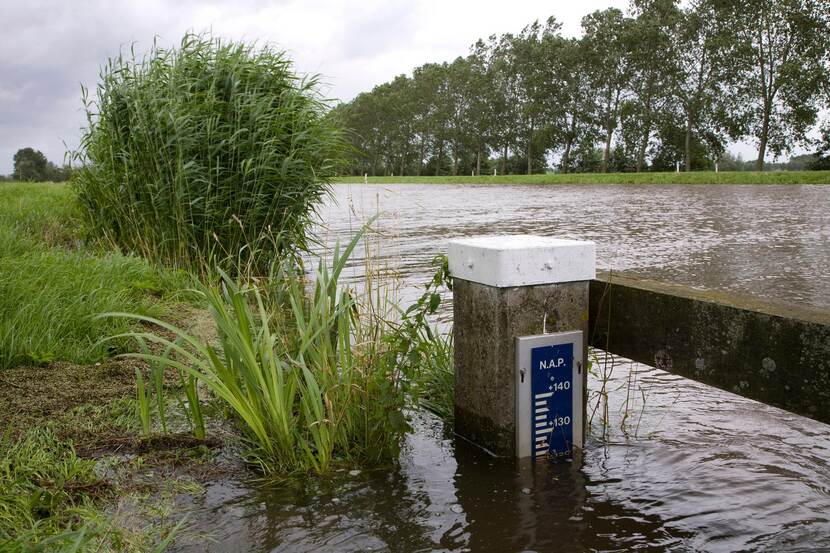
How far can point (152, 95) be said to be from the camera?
23.9 feet

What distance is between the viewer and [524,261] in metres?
3.30

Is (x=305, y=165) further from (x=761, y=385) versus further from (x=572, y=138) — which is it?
(x=572, y=138)

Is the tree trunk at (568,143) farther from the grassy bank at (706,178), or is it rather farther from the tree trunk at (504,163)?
the grassy bank at (706,178)

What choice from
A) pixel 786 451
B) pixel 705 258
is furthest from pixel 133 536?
pixel 705 258

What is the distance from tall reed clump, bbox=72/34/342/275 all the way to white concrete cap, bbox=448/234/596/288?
360 centimetres

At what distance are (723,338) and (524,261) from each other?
34.9 inches

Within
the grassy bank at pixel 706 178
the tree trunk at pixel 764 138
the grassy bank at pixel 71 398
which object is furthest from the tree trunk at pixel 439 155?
the grassy bank at pixel 71 398

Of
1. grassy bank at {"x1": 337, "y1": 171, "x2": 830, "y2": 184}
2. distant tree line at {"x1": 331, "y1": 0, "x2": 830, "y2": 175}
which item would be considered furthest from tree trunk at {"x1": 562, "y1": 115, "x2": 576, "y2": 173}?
grassy bank at {"x1": 337, "y1": 171, "x2": 830, "y2": 184}

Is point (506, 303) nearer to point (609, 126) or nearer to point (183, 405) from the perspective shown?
point (183, 405)

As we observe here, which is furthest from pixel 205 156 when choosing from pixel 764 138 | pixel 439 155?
pixel 439 155

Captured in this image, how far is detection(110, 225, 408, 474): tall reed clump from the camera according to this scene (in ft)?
10.7

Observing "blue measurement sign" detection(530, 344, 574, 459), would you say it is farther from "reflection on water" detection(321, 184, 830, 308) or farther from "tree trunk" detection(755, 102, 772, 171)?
"tree trunk" detection(755, 102, 772, 171)

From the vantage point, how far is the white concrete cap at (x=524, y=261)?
3.28 meters

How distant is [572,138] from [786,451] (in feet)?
170
